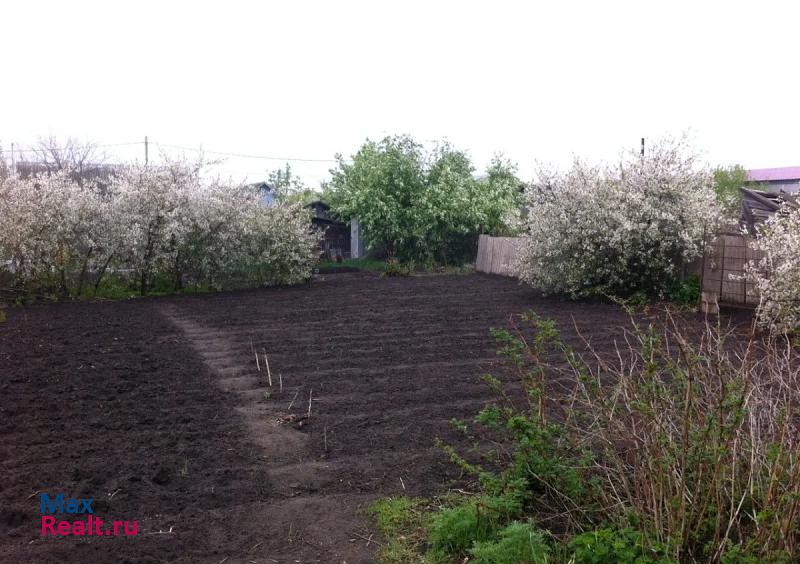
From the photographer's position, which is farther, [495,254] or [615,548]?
[495,254]

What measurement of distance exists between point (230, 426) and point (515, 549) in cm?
356

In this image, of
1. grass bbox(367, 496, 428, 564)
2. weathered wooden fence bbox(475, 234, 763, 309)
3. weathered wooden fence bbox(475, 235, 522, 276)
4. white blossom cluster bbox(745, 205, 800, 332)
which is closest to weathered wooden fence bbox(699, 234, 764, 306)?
weathered wooden fence bbox(475, 234, 763, 309)

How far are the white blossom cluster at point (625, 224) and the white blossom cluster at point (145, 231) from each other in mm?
8305

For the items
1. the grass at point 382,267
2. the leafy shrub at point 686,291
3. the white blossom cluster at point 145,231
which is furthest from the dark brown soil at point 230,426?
the grass at point 382,267

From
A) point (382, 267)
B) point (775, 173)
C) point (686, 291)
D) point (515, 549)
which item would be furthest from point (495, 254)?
point (775, 173)

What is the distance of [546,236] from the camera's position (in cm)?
1664

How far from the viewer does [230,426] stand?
6.64 meters

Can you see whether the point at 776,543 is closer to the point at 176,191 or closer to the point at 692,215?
the point at 692,215

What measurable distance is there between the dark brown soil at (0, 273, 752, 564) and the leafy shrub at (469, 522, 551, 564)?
0.67 metres

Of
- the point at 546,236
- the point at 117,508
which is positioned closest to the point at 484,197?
the point at 546,236

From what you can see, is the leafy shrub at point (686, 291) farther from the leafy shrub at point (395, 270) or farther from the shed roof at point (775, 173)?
the shed roof at point (775, 173)

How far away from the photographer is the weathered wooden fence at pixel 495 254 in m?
25.3

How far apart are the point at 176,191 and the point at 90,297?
11.4 feet

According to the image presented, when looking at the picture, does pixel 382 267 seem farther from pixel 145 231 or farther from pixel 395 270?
pixel 145 231
